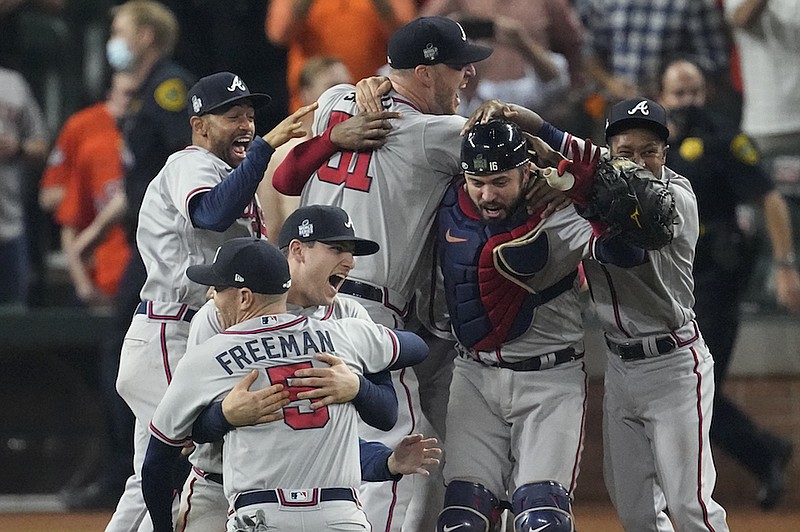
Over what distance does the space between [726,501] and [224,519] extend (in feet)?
14.4

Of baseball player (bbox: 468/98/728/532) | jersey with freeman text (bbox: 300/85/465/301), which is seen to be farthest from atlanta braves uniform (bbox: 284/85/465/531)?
baseball player (bbox: 468/98/728/532)

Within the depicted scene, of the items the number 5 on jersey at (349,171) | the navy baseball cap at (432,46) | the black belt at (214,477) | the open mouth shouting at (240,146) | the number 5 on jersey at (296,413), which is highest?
the navy baseball cap at (432,46)

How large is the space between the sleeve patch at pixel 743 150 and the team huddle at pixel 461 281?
257 centimetres

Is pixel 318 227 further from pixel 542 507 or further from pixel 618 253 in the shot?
pixel 542 507

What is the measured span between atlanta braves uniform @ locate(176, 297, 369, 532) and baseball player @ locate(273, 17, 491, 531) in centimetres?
73

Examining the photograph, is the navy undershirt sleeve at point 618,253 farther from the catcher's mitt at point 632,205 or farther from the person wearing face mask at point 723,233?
the person wearing face mask at point 723,233

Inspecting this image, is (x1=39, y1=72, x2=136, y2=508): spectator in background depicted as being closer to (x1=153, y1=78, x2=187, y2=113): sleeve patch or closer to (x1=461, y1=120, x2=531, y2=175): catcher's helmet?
(x1=153, y1=78, x2=187, y2=113): sleeve patch

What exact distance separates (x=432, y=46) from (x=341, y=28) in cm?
346

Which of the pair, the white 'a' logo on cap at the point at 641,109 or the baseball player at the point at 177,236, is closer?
the white 'a' logo on cap at the point at 641,109

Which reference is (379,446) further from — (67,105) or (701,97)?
(67,105)

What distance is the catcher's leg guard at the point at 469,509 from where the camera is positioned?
5145mm

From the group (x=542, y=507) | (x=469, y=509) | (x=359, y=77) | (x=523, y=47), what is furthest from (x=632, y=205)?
(x=359, y=77)

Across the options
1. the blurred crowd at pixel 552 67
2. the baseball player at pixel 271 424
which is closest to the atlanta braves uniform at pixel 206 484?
the baseball player at pixel 271 424

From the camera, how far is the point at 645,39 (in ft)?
28.8
